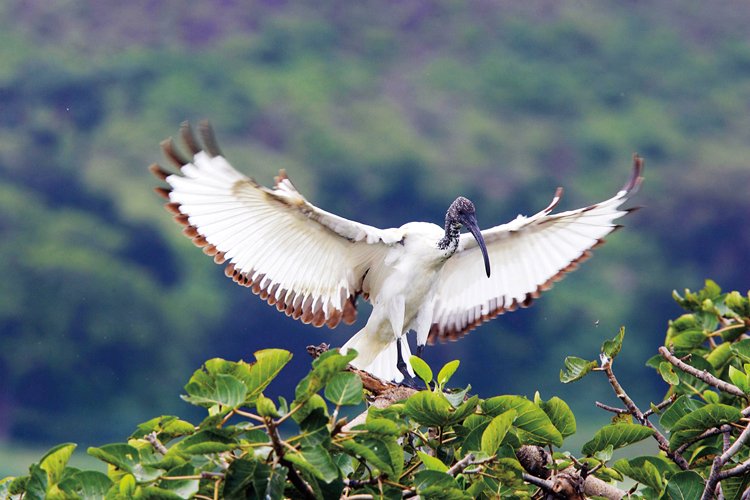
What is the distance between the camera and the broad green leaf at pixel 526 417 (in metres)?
3.55

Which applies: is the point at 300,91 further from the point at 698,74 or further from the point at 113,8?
the point at 698,74

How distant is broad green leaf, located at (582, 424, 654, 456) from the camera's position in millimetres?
3682

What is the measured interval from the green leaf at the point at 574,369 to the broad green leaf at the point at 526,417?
498 millimetres

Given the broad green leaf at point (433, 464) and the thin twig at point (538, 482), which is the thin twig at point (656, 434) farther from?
the broad green leaf at point (433, 464)

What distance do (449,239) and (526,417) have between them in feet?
9.26

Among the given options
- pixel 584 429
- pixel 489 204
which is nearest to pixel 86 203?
pixel 489 204

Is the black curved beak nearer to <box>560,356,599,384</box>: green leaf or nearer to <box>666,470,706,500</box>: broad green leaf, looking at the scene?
<box>560,356,599,384</box>: green leaf

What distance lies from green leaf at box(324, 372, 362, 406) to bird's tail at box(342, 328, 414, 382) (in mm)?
3407

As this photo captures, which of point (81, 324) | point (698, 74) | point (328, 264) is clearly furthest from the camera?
point (698, 74)

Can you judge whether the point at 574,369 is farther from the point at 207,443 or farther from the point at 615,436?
the point at 207,443

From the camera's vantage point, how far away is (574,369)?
4.11 m

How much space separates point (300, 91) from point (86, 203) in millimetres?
7375

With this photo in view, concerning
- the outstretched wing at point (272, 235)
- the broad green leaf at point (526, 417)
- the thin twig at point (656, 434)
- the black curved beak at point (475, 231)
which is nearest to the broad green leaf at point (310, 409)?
the broad green leaf at point (526, 417)

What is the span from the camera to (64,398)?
2492 centimetres
